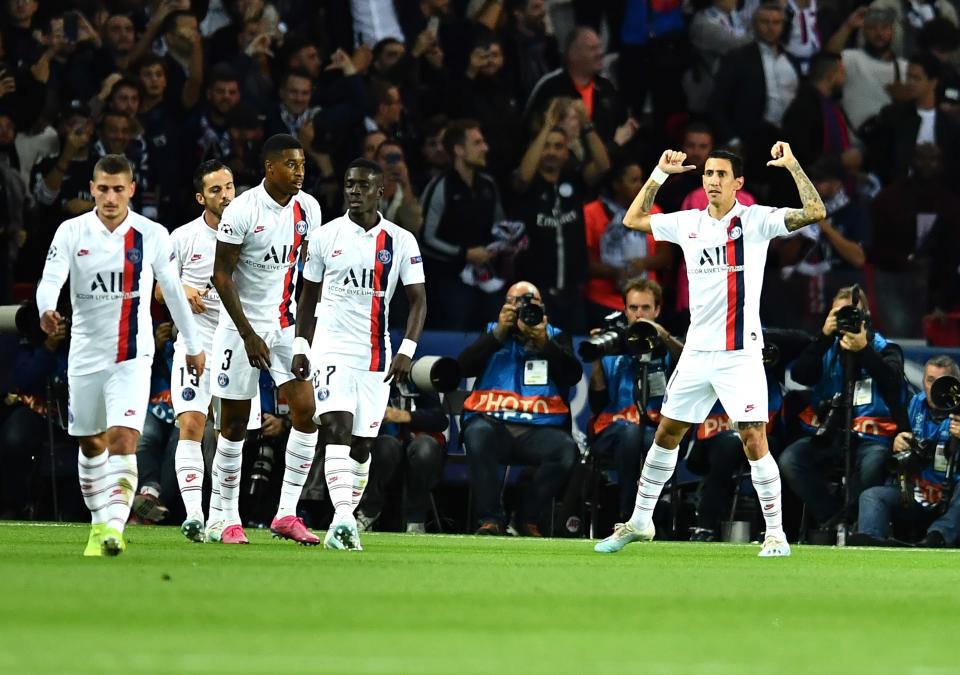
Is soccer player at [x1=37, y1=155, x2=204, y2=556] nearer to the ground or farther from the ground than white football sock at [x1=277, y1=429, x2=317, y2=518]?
farther from the ground

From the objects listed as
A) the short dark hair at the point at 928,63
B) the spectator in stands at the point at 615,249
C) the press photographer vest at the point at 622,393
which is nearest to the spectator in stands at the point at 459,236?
the spectator in stands at the point at 615,249

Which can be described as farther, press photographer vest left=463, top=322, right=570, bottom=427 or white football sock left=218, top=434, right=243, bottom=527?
press photographer vest left=463, top=322, right=570, bottom=427

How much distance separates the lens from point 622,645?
18.5 ft

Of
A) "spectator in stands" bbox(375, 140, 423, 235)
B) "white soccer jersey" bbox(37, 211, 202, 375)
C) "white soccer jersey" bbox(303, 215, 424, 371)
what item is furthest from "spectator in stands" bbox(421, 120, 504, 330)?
"white soccer jersey" bbox(37, 211, 202, 375)

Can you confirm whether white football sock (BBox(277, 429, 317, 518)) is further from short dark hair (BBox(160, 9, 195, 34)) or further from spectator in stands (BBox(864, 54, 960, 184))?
spectator in stands (BBox(864, 54, 960, 184))

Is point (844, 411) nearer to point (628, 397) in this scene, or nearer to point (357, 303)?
point (628, 397)

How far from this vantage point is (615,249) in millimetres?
16219

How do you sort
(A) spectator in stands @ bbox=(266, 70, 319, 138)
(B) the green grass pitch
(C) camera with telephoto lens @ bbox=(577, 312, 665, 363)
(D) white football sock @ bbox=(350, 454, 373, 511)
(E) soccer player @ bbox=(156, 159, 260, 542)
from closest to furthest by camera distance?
1. (B) the green grass pitch
2. (D) white football sock @ bbox=(350, 454, 373, 511)
3. (E) soccer player @ bbox=(156, 159, 260, 542)
4. (C) camera with telephoto lens @ bbox=(577, 312, 665, 363)
5. (A) spectator in stands @ bbox=(266, 70, 319, 138)

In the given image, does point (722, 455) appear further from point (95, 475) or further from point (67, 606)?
point (67, 606)

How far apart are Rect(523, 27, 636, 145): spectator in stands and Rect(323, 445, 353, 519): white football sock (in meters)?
6.51

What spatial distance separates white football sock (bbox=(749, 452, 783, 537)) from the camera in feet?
36.6

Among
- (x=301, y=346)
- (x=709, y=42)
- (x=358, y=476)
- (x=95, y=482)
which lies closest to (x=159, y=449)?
(x=358, y=476)

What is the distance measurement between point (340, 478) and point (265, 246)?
4.91 feet

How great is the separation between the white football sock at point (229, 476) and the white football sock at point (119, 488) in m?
1.66
